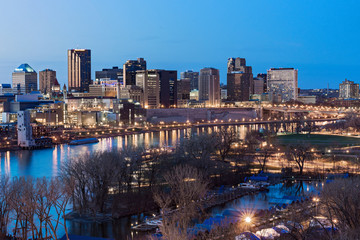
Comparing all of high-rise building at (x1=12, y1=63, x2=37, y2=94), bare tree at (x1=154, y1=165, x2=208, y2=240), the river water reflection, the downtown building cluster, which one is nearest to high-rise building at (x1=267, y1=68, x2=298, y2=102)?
the downtown building cluster

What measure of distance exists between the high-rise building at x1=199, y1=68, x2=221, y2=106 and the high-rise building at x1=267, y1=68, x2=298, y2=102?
1542 centimetres

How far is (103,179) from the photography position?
10.4 metres

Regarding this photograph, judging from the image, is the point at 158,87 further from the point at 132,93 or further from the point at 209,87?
the point at 209,87

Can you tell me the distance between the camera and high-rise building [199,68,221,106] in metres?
69.9

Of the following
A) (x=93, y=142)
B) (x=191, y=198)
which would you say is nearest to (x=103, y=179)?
(x=191, y=198)

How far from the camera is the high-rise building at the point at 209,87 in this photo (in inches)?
2752

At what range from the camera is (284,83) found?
84.0m

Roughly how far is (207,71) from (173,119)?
30159 millimetres

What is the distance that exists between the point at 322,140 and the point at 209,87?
49076mm

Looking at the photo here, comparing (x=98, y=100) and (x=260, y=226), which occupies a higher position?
(x=98, y=100)

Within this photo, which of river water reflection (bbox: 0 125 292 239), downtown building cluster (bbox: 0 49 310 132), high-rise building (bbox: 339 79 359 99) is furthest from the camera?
high-rise building (bbox: 339 79 359 99)

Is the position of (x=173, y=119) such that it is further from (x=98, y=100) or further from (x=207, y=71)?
(x=207, y=71)

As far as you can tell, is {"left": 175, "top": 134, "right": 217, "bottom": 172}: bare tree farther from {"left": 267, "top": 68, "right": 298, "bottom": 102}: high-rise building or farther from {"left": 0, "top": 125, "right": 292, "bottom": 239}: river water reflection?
{"left": 267, "top": 68, "right": 298, "bottom": 102}: high-rise building

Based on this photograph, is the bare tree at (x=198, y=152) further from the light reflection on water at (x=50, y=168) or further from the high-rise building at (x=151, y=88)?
the high-rise building at (x=151, y=88)
